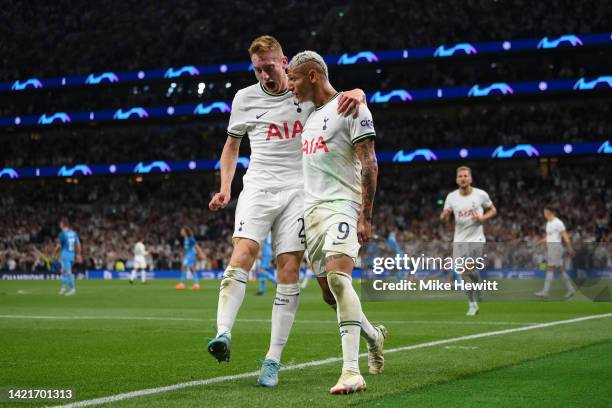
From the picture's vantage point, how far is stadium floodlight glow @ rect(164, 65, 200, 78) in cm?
5384

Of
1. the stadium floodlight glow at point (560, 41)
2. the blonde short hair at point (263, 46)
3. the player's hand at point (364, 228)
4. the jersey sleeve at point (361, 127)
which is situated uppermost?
the stadium floodlight glow at point (560, 41)

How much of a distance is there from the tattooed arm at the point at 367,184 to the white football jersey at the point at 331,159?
0.18m

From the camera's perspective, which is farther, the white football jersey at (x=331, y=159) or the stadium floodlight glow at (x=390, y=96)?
the stadium floodlight glow at (x=390, y=96)

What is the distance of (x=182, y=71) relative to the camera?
54094 mm

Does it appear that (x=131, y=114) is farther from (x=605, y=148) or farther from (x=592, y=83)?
(x=605, y=148)

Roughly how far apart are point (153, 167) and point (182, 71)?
20.7 ft

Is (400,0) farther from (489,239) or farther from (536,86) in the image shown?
(489,239)

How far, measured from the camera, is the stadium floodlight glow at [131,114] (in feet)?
184

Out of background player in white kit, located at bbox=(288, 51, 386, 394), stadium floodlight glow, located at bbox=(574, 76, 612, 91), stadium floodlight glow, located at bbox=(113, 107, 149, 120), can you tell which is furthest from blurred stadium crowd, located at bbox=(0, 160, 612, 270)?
background player in white kit, located at bbox=(288, 51, 386, 394)

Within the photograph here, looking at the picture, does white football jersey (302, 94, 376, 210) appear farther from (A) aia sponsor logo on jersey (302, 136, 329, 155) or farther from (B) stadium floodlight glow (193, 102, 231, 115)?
(B) stadium floodlight glow (193, 102, 231, 115)

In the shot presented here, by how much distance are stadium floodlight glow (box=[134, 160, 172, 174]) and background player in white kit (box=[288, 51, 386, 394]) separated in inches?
1914

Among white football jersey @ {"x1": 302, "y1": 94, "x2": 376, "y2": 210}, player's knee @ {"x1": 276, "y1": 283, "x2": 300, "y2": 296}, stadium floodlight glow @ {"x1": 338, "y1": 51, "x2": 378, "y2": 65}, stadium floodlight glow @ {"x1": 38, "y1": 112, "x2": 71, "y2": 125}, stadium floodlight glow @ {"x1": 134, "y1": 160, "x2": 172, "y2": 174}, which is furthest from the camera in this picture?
stadium floodlight glow @ {"x1": 38, "y1": 112, "x2": 71, "y2": 125}

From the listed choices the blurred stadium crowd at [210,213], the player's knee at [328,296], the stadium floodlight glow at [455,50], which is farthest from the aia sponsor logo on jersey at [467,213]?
the stadium floodlight glow at [455,50]
